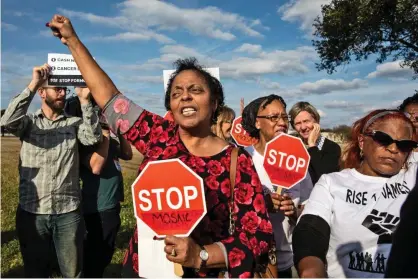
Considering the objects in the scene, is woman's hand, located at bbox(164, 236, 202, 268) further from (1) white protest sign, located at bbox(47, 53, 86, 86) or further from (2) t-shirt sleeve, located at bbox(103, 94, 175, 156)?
(1) white protest sign, located at bbox(47, 53, 86, 86)

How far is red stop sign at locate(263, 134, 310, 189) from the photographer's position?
293cm

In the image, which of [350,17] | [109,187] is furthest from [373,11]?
[109,187]

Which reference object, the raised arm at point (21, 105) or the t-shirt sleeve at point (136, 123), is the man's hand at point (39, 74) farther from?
the t-shirt sleeve at point (136, 123)

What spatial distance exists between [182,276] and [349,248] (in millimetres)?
837

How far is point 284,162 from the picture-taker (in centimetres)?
294

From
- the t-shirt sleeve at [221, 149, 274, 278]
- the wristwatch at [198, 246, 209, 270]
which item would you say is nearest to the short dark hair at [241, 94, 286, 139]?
the t-shirt sleeve at [221, 149, 274, 278]

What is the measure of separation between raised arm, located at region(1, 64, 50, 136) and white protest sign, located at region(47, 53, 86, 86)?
0.06m

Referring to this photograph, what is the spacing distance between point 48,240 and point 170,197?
2.21m

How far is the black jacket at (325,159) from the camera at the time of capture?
13.2 ft

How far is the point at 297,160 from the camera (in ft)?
9.91

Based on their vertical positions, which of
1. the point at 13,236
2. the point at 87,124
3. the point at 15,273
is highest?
the point at 87,124

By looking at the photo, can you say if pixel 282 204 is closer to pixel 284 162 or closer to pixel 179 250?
pixel 284 162

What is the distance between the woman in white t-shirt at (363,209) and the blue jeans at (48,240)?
2.19m

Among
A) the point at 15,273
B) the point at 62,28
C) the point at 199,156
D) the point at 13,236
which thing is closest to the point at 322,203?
the point at 199,156
